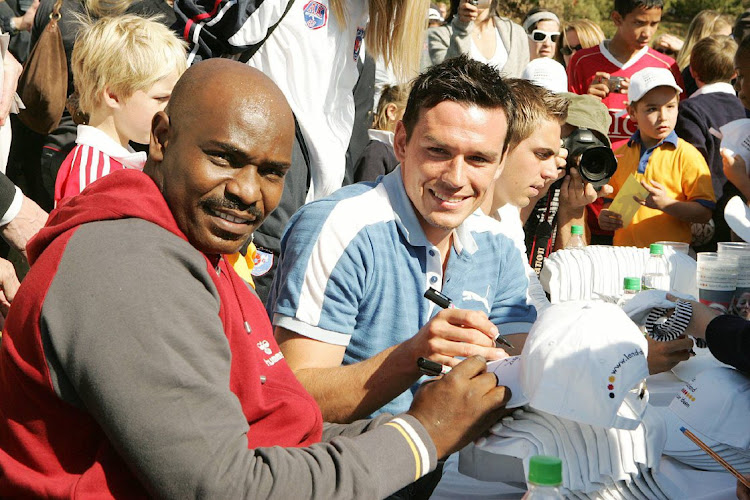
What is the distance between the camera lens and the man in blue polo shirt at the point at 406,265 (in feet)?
6.73

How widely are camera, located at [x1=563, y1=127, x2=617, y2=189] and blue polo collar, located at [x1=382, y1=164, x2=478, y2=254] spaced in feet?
5.49

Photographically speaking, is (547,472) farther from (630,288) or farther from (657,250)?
(657,250)

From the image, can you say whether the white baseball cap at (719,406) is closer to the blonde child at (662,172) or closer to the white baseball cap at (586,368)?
the white baseball cap at (586,368)

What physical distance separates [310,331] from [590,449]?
752 mm

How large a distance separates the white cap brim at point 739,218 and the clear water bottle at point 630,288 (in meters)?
0.63

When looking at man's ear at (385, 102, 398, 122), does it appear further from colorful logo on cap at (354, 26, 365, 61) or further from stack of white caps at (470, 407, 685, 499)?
Answer: stack of white caps at (470, 407, 685, 499)

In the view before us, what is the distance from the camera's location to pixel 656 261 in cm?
346

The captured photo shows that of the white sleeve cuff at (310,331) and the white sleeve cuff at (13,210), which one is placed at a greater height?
the white sleeve cuff at (310,331)

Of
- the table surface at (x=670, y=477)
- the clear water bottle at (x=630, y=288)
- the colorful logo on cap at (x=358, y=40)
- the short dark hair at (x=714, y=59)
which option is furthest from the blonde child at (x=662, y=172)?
the table surface at (x=670, y=477)

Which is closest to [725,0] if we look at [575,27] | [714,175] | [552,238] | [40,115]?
[575,27]

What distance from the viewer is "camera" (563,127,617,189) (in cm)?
392

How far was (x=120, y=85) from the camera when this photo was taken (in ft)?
9.82

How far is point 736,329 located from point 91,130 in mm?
2199

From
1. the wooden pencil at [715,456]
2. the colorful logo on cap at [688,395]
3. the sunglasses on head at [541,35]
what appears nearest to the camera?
the wooden pencil at [715,456]
